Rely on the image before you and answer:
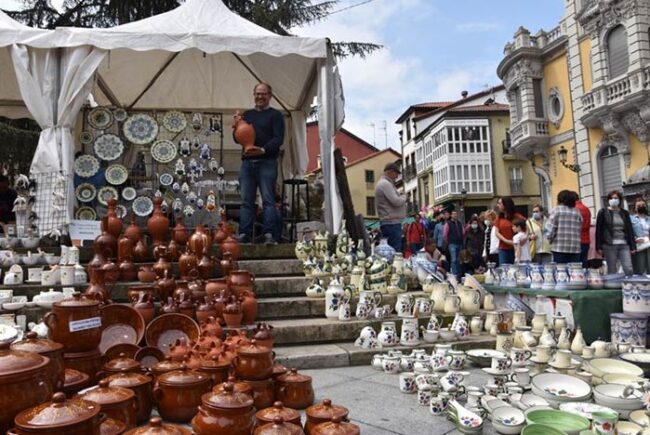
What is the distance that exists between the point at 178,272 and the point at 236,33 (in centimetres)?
315

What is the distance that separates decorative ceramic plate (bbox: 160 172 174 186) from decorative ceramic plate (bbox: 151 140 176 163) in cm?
23

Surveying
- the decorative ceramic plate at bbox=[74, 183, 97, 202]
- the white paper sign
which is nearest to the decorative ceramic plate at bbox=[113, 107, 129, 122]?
the decorative ceramic plate at bbox=[74, 183, 97, 202]

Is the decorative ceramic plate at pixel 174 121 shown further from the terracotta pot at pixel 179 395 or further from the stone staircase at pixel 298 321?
the terracotta pot at pixel 179 395

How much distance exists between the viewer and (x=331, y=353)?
3492 mm

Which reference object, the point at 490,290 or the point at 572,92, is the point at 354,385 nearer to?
the point at 490,290

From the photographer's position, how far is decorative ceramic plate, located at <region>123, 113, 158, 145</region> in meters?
6.28

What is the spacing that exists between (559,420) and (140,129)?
5914mm

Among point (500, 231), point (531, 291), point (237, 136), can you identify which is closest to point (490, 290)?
point (531, 291)

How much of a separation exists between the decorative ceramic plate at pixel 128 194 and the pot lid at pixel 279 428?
492cm

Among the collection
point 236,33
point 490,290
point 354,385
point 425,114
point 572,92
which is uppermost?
point 425,114

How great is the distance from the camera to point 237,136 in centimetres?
534

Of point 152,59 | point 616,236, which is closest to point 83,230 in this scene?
point 152,59

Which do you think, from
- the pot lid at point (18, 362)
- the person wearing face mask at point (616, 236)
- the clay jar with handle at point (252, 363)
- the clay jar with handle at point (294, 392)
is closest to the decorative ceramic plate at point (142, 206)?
the clay jar with handle at point (252, 363)

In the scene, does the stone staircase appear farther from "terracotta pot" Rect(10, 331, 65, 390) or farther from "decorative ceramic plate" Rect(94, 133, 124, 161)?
"decorative ceramic plate" Rect(94, 133, 124, 161)
